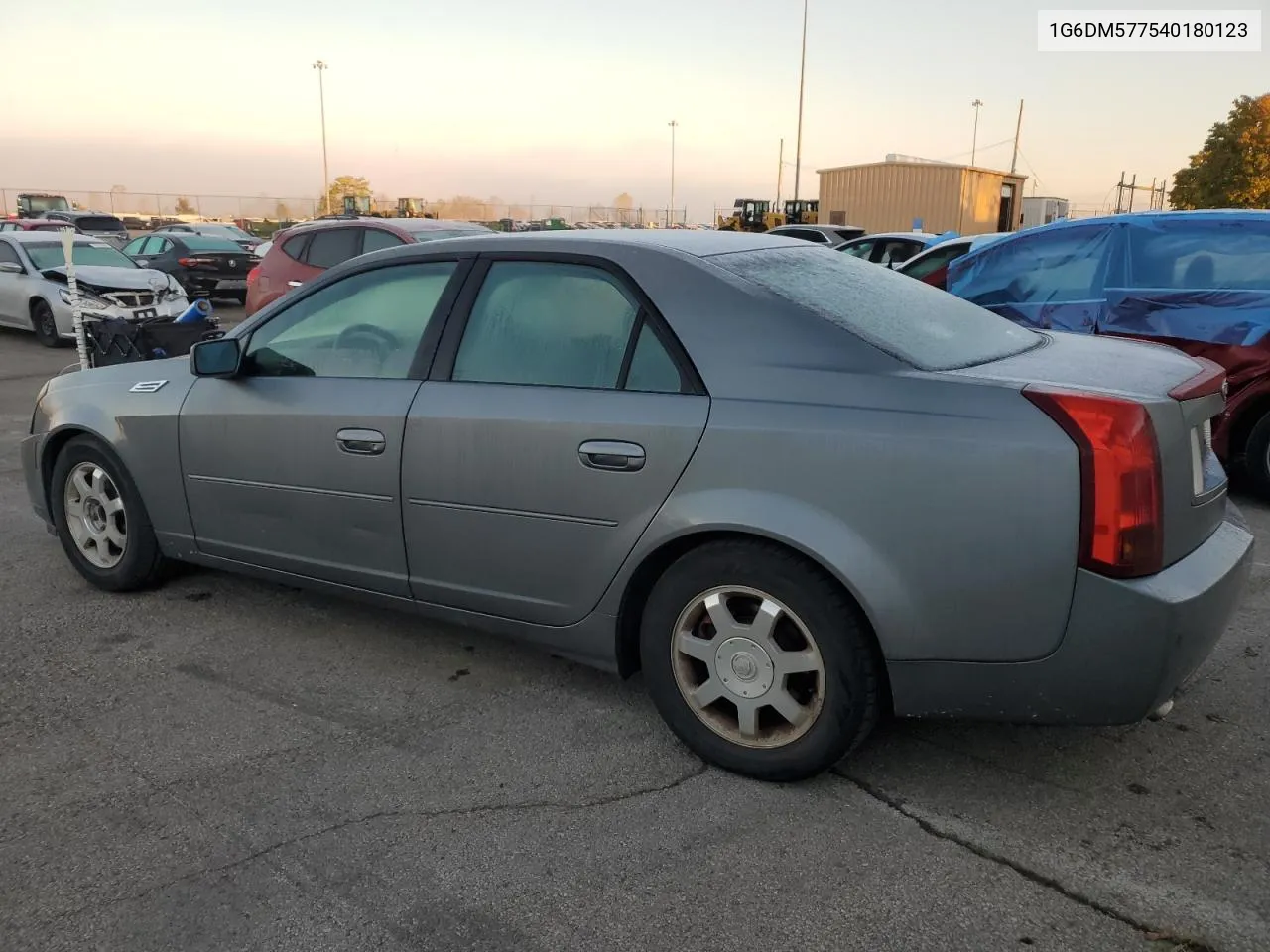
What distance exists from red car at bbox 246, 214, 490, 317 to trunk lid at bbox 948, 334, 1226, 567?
302 inches

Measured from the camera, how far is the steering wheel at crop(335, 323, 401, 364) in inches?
144

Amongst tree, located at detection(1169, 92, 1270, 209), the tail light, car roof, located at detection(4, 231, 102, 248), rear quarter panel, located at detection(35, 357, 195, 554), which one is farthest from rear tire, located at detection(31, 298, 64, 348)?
tree, located at detection(1169, 92, 1270, 209)

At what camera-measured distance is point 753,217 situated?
37.2 metres

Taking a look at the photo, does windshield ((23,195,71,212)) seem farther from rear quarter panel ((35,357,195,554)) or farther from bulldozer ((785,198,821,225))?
rear quarter panel ((35,357,195,554))

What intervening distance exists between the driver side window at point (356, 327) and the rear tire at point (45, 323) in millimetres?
11804

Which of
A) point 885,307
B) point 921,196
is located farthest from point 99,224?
point 885,307

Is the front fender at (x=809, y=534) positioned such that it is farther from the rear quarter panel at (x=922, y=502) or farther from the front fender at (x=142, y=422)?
the front fender at (x=142, y=422)

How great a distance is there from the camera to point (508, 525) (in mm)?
3258

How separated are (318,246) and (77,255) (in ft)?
19.5

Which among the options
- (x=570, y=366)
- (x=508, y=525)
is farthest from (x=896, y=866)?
(x=570, y=366)

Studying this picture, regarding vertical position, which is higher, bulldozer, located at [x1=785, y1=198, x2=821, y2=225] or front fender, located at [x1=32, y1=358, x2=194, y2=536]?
bulldozer, located at [x1=785, y1=198, x2=821, y2=225]

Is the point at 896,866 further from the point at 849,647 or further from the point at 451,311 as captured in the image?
the point at 451,311

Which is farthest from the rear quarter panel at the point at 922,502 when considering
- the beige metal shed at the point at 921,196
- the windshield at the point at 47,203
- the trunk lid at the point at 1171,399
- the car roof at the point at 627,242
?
the windshield at the point at 47,203

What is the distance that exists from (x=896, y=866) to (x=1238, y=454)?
471 centimetres
